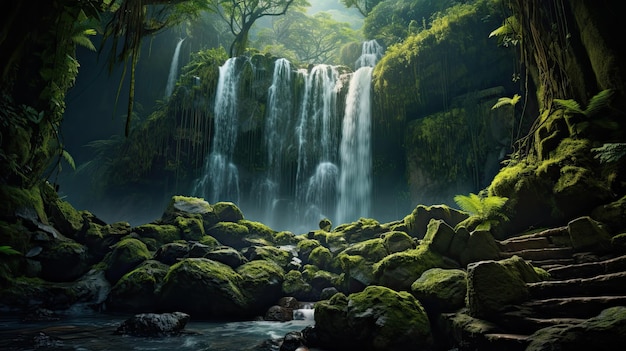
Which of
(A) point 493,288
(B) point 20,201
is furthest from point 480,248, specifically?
(B) point 20,201

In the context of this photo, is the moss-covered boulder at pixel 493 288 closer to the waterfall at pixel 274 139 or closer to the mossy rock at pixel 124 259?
the mossy rock at pixel 124 259

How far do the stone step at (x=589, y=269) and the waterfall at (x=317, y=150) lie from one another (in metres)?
12.9

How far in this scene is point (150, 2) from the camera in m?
4.52

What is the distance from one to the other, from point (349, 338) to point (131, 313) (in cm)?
543

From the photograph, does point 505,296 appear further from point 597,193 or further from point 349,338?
point 597,193

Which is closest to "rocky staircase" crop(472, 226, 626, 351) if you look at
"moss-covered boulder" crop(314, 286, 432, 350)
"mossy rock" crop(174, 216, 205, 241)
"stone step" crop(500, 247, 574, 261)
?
"stone step" crop(500, 247, 574, 261)

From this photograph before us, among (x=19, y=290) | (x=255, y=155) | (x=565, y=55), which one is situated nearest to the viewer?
(x=565, y=55)

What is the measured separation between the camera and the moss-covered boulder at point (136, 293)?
24.0 feet

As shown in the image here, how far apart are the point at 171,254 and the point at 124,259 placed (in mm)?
1150

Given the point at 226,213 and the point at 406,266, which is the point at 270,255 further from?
the point at 406,266

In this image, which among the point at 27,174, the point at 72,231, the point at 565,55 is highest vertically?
the point at 565,55

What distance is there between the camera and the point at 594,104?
5.79m

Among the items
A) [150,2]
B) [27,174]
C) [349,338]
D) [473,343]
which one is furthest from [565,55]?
[27,174]

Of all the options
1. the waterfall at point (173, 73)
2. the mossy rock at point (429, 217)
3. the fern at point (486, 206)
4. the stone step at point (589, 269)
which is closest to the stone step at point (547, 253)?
the stone step at point (589, 269)
